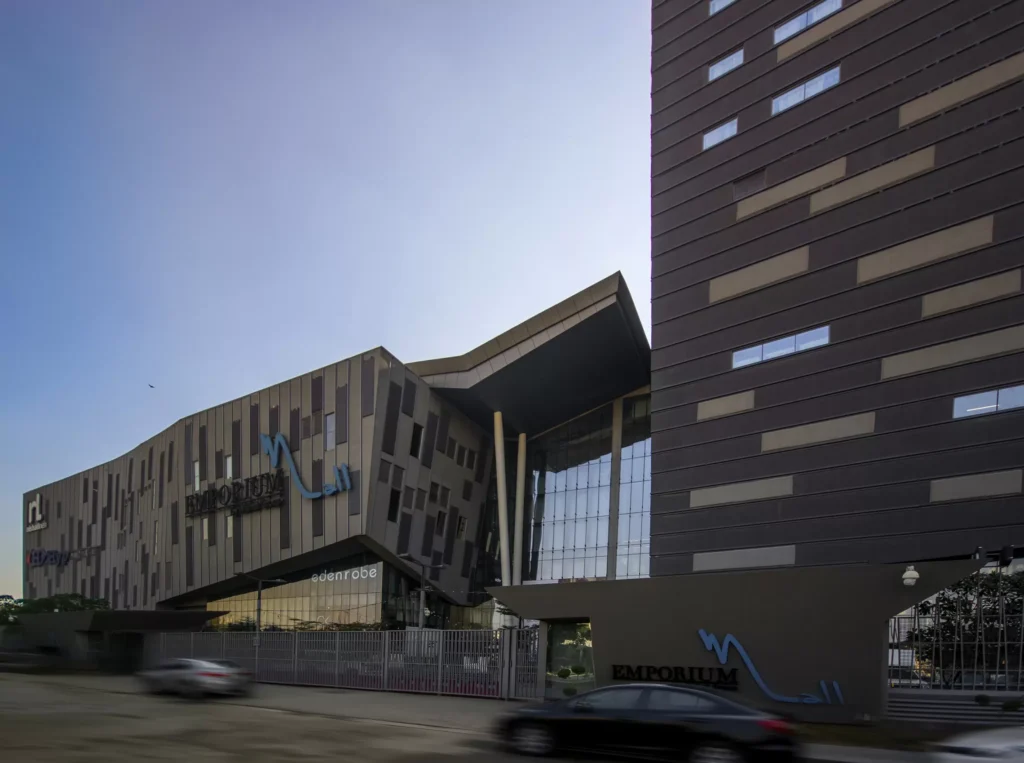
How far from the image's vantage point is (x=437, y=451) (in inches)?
2308

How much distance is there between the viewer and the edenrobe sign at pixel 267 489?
176 ft

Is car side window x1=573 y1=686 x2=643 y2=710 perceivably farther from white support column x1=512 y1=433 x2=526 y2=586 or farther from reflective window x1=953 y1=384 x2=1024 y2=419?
white support column x1=512 y1=433 x2=526 y2=586

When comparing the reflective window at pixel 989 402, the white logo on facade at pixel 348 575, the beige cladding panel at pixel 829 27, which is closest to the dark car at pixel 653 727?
the reflective window at pixel 989 402

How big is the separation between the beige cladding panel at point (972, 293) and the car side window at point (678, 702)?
68.0 feet

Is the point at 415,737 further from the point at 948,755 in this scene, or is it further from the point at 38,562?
the point at 38,562

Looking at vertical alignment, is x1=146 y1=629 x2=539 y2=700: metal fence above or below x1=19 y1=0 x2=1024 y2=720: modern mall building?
below

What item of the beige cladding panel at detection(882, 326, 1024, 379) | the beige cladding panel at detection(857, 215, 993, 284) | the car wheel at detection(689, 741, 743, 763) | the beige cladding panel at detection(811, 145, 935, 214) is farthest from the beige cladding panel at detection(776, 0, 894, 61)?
the car wheel at detection(689, 741, 743, 763)

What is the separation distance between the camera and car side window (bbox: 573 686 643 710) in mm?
16062

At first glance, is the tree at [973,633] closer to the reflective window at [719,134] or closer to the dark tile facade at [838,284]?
the dark tile facade at [838,284]

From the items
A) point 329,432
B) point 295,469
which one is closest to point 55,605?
point 295,469

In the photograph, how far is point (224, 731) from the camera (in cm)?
1889

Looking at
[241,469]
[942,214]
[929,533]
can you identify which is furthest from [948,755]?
→ [241,469]

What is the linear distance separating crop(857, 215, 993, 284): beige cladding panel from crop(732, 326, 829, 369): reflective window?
237 centimetres

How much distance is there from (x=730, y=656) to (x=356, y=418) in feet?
102
